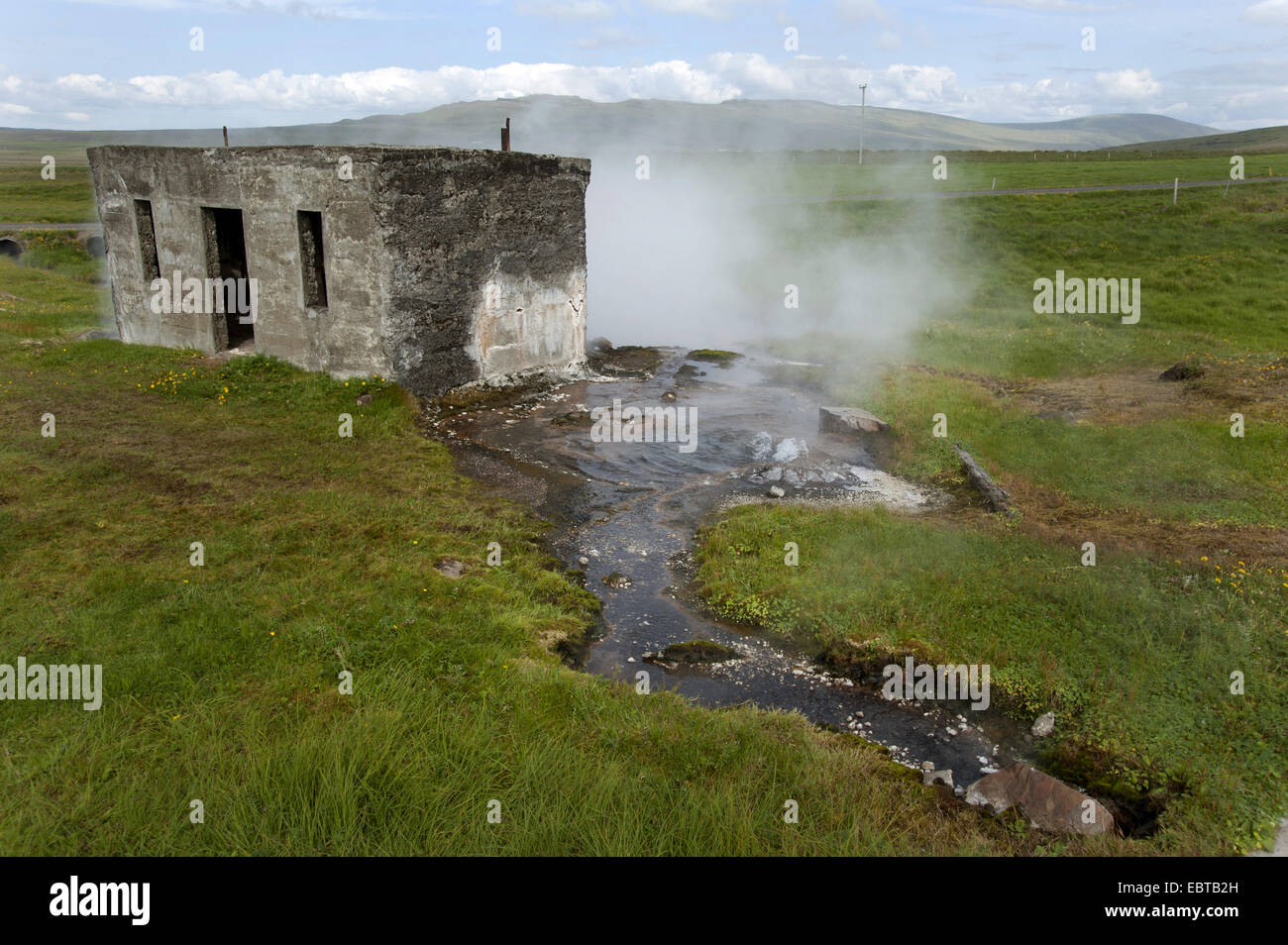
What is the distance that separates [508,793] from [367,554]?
12.8ft

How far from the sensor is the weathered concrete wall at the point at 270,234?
11984 millimetres

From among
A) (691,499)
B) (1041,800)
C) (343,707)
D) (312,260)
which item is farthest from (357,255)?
(1041,800)

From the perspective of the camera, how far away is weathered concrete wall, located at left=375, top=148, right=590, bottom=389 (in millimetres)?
12086

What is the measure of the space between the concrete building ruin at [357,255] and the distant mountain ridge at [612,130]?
3111 millimetres

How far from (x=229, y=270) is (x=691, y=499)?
388 inches

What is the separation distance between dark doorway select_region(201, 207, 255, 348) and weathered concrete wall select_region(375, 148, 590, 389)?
3442 millimetres

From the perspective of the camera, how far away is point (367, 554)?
777 cm

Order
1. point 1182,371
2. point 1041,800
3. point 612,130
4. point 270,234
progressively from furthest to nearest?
point 612,130 → point 1182,371 → point 270,234 → point 1041,800

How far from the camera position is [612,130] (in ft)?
185

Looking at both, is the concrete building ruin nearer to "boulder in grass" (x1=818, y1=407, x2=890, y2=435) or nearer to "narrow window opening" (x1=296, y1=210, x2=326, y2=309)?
"narrow window opening" (x1=296, y1=210, x2=326, y2=309)

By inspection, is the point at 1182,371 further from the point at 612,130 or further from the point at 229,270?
the point at 612,130

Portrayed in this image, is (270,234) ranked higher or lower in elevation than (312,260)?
higher

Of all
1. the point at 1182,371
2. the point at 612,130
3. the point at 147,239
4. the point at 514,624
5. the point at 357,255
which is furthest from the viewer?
the point at 612,130
